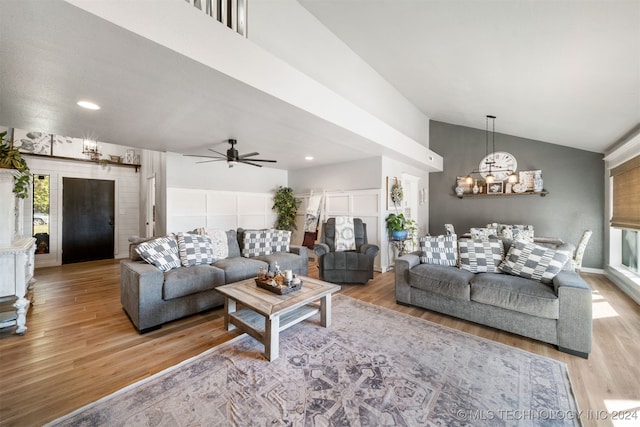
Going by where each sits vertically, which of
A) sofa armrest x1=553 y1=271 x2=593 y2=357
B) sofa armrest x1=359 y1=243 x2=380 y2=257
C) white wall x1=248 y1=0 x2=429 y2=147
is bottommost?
sofa armrest x1=553 y1=271 x2=593 y2=357

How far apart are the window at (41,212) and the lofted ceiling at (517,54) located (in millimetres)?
6451

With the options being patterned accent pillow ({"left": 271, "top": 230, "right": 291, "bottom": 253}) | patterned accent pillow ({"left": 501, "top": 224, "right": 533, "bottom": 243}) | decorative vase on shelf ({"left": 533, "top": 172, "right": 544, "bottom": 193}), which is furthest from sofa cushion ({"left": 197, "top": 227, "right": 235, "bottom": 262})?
decorative vase on shelf ({"left": 533, "top": 172, "right": 544, "bottom": 193})

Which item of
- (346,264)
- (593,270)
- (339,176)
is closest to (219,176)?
(339,176)

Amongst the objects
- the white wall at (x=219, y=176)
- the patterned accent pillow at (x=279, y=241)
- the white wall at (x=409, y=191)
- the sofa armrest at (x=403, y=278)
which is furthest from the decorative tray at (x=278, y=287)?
the white wall at (x=219, y=176)

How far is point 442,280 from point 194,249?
3.00 m

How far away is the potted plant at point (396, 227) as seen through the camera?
188 inches

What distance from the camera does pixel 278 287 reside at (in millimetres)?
2324

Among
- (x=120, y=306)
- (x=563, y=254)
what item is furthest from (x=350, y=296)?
(x=120, y=306)

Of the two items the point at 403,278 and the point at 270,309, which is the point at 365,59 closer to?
the point at 403,278

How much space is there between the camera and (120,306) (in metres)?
3.07

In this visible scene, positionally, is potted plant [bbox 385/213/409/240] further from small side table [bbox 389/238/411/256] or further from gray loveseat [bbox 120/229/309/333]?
gray loveseat [bbox 120/229/309/333]

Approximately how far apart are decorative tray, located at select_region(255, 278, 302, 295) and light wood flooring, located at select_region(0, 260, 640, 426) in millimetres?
547

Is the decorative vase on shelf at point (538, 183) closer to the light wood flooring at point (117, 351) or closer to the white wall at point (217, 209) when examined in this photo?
the light wood flooring at point (117, 351)

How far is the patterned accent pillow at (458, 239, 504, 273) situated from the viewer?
286 cm
